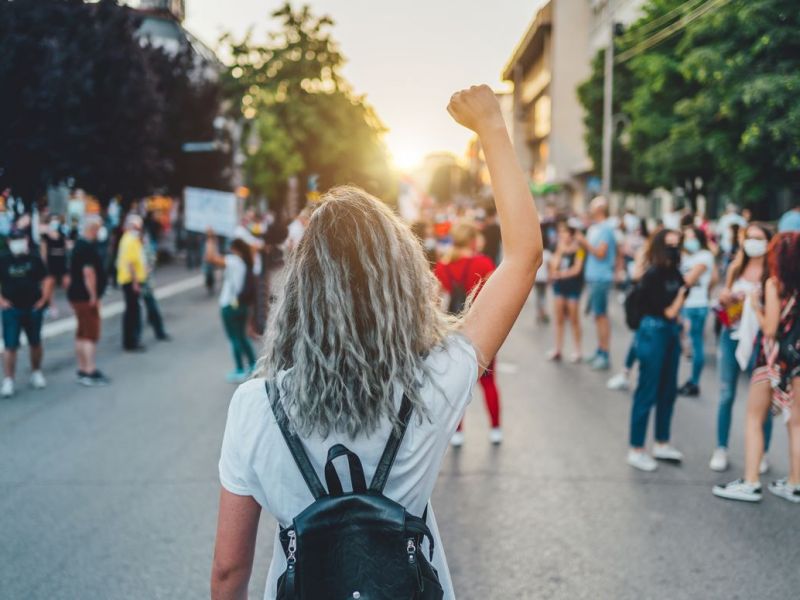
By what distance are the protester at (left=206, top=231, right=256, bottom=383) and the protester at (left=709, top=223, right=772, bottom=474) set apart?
17.2ft

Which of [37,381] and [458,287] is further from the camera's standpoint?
[37,381]

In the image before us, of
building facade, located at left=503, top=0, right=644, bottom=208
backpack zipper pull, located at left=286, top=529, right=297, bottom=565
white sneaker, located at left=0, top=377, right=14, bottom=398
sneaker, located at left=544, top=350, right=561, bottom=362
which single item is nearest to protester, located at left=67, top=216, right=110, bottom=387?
white sneaker, located at left=0, top=377, right=14, bottom=398

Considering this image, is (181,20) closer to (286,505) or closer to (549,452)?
(549,452)

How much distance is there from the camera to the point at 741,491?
17.6 feet

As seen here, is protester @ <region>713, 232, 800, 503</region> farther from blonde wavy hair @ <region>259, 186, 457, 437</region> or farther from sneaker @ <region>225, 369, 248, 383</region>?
sneaker @ <region>225, 369, 248, 383</region>

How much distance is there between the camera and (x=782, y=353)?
5348 mm

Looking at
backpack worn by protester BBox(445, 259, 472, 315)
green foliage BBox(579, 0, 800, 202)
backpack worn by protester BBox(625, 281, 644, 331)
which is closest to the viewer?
backpack worn by protester BBox(625, 281, 644, 331)

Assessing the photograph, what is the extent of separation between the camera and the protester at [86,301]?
31.2ft

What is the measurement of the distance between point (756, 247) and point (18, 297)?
7248 millimetres

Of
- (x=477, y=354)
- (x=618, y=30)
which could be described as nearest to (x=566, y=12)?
(x=618, y=30)

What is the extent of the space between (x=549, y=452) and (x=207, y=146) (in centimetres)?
2634

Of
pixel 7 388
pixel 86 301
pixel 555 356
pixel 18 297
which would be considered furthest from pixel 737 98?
pixel 7 388

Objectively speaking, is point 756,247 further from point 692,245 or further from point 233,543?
point 233,543

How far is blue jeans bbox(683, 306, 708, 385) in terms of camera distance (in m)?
8.35
